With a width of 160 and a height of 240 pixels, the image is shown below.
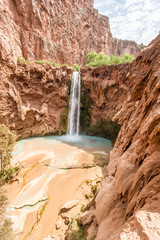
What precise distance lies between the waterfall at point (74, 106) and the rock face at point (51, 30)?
909 centimetres

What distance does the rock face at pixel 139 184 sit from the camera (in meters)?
1.41

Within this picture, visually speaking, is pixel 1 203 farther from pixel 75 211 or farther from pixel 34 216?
pixel 75 211

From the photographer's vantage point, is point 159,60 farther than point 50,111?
No

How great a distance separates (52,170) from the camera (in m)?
9.23

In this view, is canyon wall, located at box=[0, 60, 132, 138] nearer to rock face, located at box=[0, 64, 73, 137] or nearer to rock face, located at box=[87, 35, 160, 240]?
rock face, located at box=[0, 64, 73, 137]

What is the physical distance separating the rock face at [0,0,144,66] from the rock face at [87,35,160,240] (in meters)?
15.3

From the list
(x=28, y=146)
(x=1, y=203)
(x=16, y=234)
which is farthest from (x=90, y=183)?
(x=28, y=146)

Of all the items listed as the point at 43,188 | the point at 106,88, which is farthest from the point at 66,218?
the point at 106,88

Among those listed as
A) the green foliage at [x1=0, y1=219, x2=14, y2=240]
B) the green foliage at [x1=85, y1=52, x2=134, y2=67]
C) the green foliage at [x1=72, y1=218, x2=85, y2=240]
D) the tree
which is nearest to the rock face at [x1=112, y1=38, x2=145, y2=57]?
the green foliage at [x1=85, y1=52, x2=134, y2=67]

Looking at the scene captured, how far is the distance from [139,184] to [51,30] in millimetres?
30597

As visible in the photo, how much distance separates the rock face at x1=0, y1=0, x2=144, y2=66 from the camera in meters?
15.2

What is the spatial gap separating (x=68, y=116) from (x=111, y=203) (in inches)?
678

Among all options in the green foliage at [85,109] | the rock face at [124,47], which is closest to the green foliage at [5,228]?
the green foliage at [85,109]

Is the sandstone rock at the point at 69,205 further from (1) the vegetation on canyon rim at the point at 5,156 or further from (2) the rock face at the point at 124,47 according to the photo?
(2) the rock face at the point at 124,47
